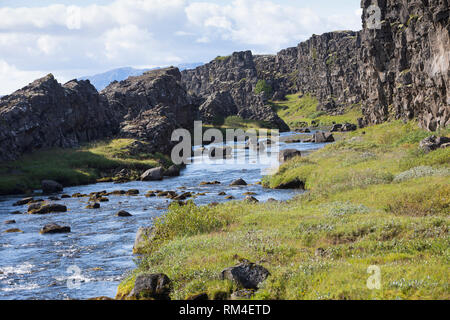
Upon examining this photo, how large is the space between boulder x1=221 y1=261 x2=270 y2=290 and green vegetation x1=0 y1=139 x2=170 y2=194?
2269 inches

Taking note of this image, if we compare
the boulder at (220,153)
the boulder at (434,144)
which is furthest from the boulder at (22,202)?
the boulder at (220,153)

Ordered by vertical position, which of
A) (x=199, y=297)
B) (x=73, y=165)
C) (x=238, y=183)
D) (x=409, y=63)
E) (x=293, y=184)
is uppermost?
(x=409, y=63)

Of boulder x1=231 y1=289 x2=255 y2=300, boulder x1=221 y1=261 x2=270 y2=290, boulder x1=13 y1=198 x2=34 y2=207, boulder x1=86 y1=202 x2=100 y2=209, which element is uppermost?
boulder x1=221 y1=261 x2=270 y2=290

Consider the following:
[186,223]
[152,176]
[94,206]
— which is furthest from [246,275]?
[152,176]

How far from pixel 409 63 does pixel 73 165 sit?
7266 cm

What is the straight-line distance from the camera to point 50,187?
6612 centimetres

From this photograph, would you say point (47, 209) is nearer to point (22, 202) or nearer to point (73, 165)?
point (22, 202)

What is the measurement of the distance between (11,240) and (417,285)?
32021 mm

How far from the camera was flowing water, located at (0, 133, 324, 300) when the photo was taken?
76.8 ft

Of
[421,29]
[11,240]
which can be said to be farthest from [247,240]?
[421,29]

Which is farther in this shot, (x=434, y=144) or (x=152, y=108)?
(x=152, y=108)

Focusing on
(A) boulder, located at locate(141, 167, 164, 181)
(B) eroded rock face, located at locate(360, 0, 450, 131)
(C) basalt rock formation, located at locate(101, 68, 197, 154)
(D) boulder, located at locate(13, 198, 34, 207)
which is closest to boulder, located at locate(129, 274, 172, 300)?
(D) boulder, located at locate(13, 198, 34, 207)

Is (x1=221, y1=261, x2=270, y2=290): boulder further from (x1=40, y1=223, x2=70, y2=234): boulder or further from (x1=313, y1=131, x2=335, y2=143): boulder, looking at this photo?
(x1=313, y1=131, x2=335, y2=143): boulder

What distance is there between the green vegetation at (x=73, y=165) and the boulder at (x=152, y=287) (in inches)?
2172
